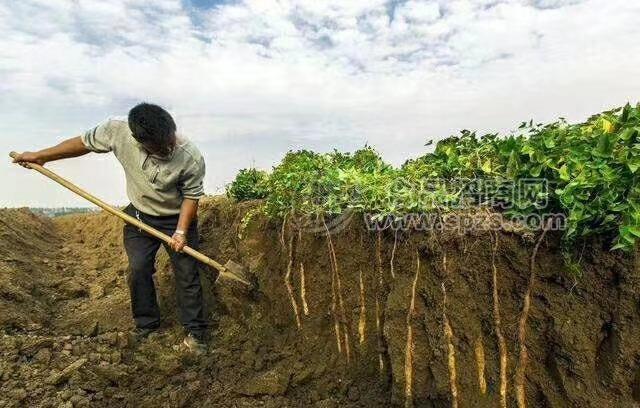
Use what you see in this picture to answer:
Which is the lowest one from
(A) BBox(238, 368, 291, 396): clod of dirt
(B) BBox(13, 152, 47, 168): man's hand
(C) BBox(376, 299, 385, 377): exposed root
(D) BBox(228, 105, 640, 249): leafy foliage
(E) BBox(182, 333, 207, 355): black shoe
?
(A) BBox(238, 368, 291, 396): clod of dirt

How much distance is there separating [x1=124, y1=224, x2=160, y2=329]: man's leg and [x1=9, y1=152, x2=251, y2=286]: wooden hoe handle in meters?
0.19

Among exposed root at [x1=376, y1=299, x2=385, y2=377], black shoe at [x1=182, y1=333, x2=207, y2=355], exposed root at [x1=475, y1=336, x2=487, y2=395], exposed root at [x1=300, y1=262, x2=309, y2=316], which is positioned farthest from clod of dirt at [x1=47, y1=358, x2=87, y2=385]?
exposed root at [x1=475, y1=336, x2=487, y2=395]

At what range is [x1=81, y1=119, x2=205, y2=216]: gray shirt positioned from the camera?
4.84 m

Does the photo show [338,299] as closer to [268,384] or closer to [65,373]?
[268,384]

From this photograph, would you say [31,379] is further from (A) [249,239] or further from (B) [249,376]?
(A) [249,239]

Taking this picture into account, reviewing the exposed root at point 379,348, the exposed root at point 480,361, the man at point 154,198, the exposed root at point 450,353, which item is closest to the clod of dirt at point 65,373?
the man at point 154,198

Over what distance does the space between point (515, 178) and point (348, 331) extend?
5.87ft

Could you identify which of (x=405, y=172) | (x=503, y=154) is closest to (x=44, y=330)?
(x=405, y=172)

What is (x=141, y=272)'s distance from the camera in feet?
16.9

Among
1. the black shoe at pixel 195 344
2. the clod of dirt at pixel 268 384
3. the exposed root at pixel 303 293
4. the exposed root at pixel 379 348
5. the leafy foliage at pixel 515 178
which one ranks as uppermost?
the leafy foliage at pixel 515 178

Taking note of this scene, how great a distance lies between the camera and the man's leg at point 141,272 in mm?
5133

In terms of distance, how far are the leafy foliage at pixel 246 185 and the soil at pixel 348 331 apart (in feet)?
1.04

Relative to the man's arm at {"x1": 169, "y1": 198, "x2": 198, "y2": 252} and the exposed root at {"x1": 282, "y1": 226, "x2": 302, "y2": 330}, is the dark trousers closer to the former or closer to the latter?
the man's arm at {"x1": 169, "y1": 198, "x2": 198, "y2": 252}

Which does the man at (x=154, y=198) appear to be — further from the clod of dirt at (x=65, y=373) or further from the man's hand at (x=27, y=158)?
the clod of dirt at (x=65, y=373)
